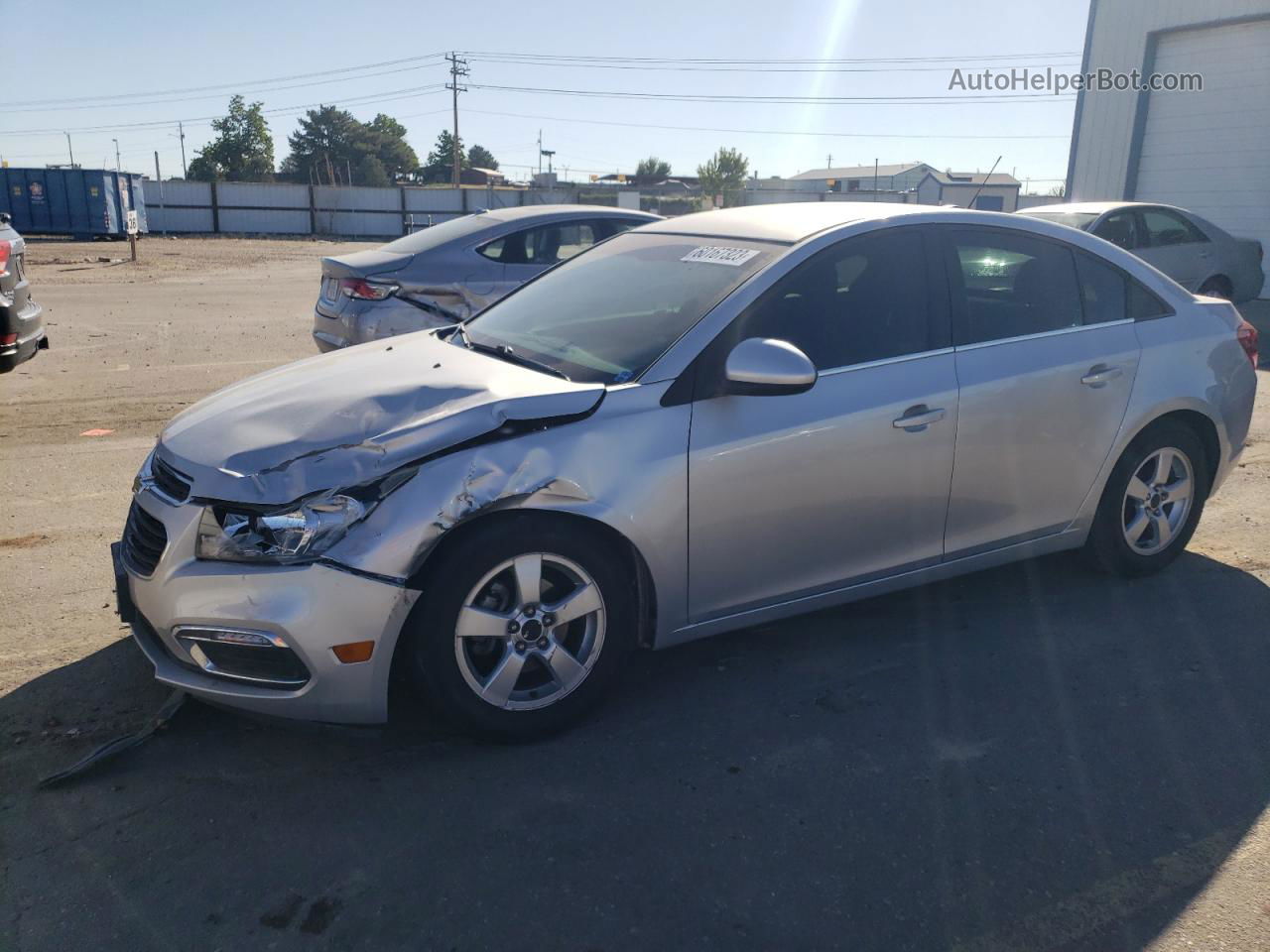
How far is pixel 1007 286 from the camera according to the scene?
432 cm

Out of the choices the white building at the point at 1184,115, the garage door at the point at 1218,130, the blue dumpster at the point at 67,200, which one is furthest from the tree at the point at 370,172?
the garage door at the point at 1218,130

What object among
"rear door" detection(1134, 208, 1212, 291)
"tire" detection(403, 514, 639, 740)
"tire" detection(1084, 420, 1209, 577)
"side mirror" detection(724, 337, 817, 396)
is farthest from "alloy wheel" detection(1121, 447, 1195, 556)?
"rear door" detection(1134, 208, 1212, 291)

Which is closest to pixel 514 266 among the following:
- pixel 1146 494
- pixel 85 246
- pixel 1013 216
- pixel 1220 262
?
pixel 1013 216

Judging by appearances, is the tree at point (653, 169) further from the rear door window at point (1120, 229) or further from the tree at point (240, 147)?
the rear door window at point (1120, 229)

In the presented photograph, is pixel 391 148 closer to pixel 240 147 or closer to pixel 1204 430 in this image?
pixel 240 147

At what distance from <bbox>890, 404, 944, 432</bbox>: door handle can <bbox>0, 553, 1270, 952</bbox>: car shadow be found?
908 mm

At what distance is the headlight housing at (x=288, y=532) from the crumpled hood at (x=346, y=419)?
0.05 metres

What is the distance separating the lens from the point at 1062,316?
4402 millimetres

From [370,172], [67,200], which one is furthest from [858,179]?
[67,200]

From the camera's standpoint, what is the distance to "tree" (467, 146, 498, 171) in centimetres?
12386

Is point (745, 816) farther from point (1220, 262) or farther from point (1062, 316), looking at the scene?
point (1220, 262)

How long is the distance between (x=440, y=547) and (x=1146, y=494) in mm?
3313

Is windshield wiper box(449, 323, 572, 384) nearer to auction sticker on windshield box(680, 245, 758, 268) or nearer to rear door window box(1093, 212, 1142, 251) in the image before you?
auction sticker on windshield box(680, 245, 758, 268)

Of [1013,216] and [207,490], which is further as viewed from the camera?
[1013,216]
